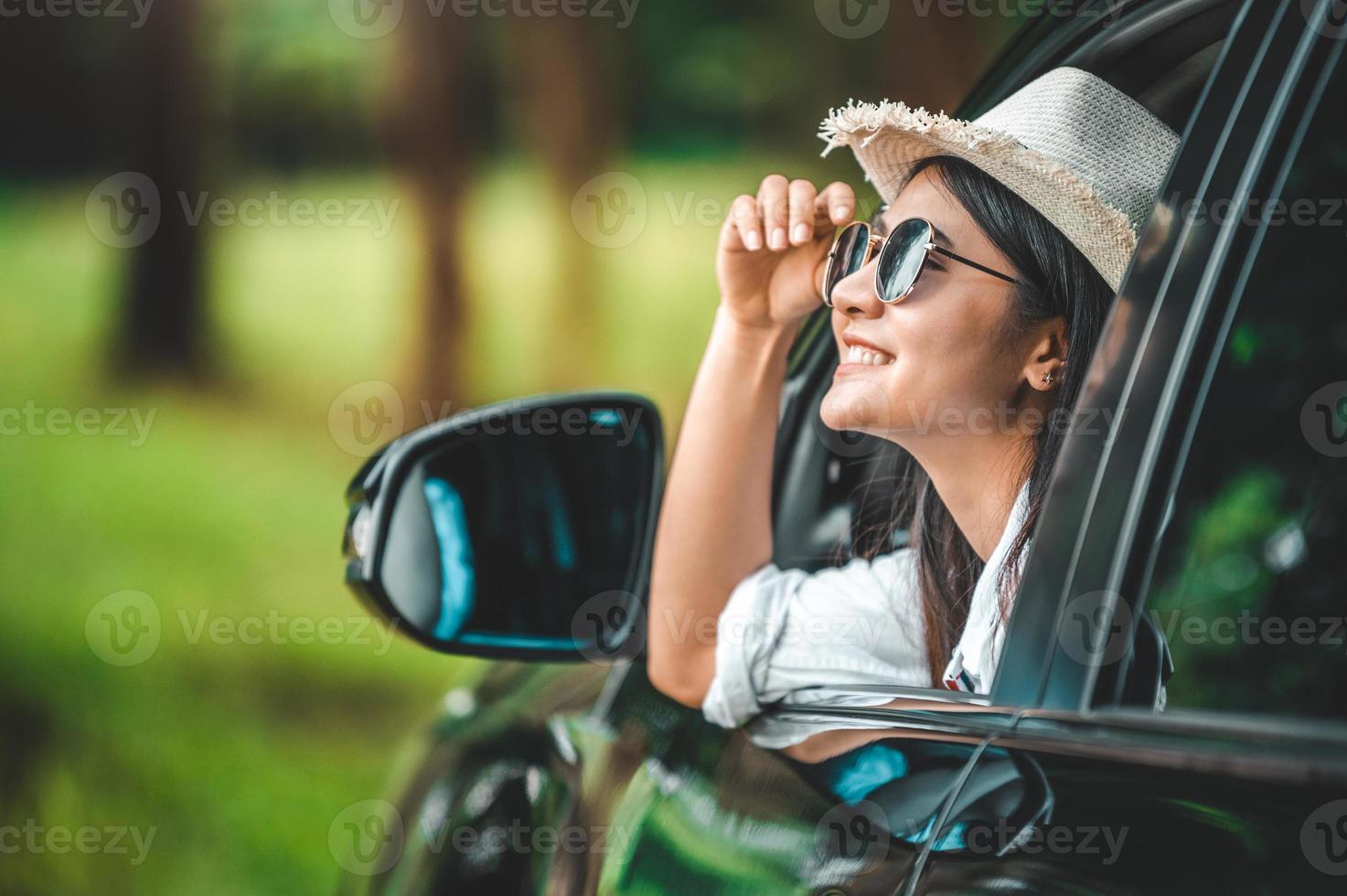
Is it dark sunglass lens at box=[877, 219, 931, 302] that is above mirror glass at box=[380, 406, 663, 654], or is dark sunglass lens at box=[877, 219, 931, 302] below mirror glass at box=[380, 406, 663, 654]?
above

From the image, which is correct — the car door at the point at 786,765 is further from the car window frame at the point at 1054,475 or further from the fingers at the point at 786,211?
the fingers at the point at 786,211

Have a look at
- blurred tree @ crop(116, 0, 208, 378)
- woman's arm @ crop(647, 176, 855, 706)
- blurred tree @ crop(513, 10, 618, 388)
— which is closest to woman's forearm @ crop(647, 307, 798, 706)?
woman's arm @ crop(647, 176, 855, 706)

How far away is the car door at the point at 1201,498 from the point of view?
76 centimetres

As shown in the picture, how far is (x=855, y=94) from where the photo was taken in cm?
583

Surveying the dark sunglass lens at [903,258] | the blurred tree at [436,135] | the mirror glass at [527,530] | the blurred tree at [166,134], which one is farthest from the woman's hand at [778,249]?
the blurred tree at [166,134]

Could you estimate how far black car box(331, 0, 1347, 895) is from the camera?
0.72m

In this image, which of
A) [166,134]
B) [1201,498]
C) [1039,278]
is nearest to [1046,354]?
[1039,278]

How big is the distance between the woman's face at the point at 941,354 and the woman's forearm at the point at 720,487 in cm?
23

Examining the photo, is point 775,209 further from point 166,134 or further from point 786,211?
point 166,134

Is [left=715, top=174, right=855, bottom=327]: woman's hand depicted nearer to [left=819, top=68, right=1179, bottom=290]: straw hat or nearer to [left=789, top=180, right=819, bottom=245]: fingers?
[left=789, top=180, right=819, bottom=245]: fingers

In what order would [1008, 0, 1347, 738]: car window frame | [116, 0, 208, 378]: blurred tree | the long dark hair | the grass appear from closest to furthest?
1. [1008, 0, 1347, 738]: car window frame
2. the long dark hair
3. the grass
4. [116, 0, 208, 378]: blurred tree

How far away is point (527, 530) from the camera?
1605 millimetres

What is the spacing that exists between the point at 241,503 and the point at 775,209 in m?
4.67

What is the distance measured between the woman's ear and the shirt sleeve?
0.29 m
